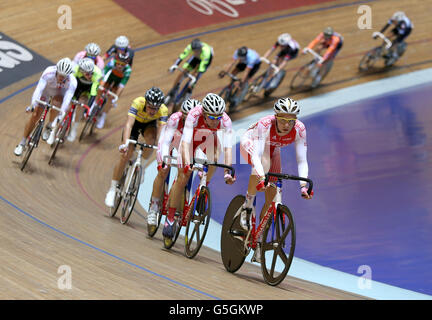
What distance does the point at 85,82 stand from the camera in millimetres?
10039

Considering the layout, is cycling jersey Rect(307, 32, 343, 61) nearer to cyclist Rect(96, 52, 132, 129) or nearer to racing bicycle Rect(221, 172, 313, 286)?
cyclist Rect(96, 52, 132, 129)

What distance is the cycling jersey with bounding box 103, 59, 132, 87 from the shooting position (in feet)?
34.9

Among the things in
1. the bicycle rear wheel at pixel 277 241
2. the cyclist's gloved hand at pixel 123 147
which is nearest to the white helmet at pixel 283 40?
the cyclist's gloved hand at pixel 123 147

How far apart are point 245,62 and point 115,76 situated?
7.52 feet

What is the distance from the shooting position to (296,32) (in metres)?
15.4

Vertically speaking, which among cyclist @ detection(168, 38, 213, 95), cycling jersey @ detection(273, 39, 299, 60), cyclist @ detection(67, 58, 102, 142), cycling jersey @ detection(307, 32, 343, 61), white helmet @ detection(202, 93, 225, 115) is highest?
cycling jersey @ detection(307, 32, 343, 61)

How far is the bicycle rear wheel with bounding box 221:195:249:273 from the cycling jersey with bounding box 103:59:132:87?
4946 millimetres

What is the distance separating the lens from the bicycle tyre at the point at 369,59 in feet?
47.8

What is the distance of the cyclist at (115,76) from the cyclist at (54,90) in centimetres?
157

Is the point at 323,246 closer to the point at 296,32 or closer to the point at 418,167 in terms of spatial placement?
the point at 418,167

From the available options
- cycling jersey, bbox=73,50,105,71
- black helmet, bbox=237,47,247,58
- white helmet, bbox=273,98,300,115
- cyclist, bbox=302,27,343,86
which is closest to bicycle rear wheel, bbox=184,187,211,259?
white helmet, bbox=273,98,300,115

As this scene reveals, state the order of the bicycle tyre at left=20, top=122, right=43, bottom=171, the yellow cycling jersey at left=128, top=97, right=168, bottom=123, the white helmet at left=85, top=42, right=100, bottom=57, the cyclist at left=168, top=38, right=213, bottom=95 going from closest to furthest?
the yellow cycling jersey at left=128, top=97, right=168, bottom=123, the bicycle tyre at left=20, top=122, right=43, bottom=171, the white helmet at left=85, top=42, right=100, bottom=57, the cyclist at left=168, top=38, right=213, bottom=95

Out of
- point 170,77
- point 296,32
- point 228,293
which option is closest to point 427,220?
point 228,293
